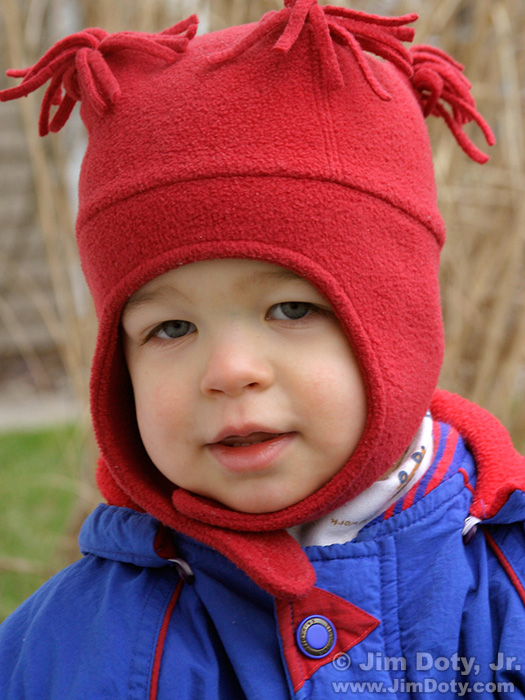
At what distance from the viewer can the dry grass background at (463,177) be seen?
2.19 m

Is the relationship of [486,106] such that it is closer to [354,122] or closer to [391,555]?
[354,122]

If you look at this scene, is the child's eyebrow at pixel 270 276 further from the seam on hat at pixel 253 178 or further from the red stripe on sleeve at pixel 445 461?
the red stripe on sleeve at pixel 445 461

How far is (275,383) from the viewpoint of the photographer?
46.4 inches

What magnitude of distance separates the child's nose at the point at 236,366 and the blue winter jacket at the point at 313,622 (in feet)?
0.98

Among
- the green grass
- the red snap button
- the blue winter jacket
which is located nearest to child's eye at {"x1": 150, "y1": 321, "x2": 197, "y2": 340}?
the blue winter jacket

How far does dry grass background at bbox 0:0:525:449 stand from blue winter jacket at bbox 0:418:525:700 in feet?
3.44

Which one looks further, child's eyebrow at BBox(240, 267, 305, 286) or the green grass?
the green grass

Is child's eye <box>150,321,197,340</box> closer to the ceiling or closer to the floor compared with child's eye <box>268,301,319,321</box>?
closer to the floor

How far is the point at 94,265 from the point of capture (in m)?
1.31

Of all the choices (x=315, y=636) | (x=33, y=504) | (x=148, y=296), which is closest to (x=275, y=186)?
(x=148, y=296)

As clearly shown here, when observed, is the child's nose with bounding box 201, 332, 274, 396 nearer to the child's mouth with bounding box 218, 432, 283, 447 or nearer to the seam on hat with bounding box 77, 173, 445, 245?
the child's mouth with bounding box 218, 432, 283, 447

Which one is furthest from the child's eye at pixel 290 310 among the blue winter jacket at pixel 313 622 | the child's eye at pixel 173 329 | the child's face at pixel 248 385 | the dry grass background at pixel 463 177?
the dry grass background at pixel 463 177

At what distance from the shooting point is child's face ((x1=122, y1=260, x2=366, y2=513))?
3.84 ft

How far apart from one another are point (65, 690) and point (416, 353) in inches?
28.2
